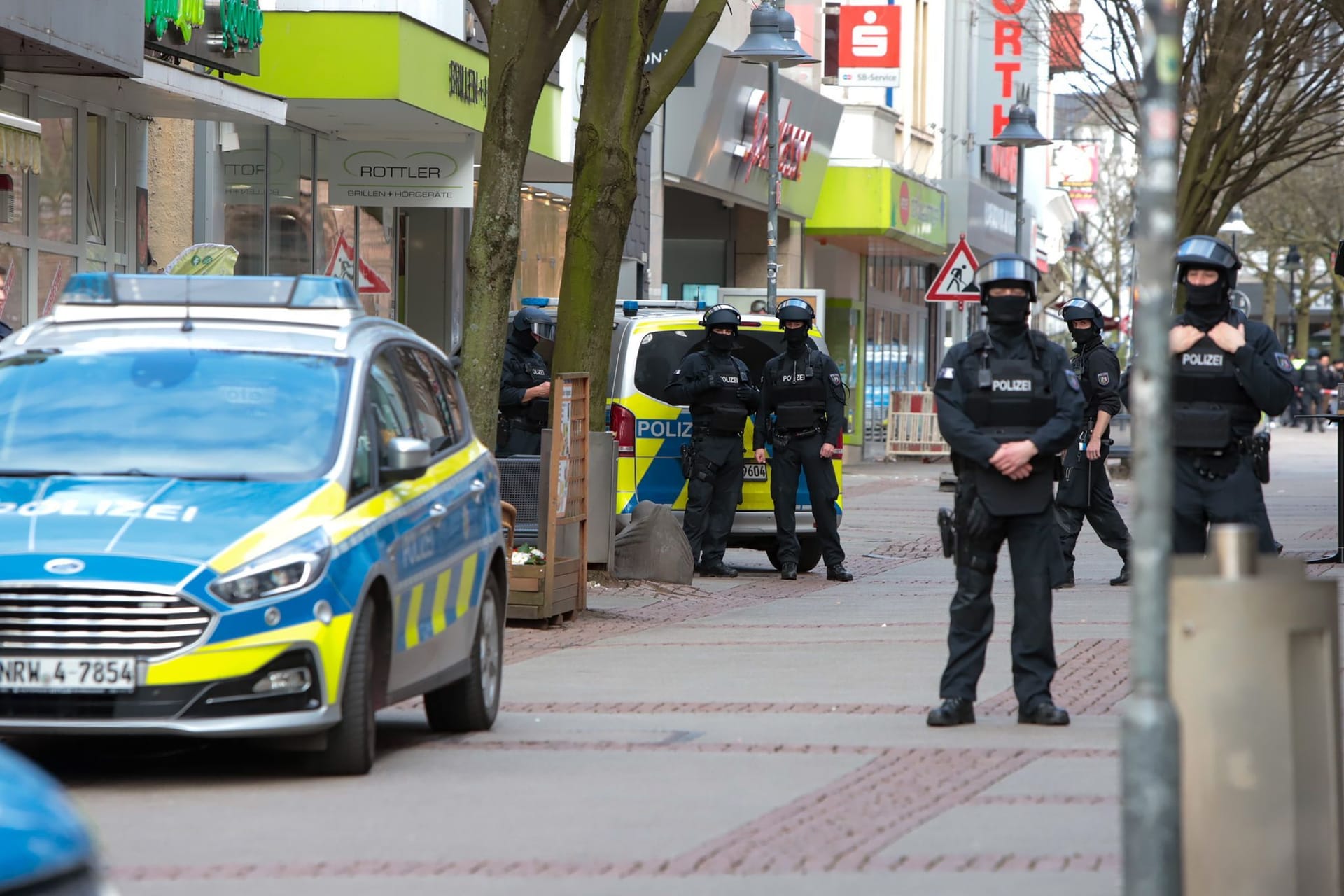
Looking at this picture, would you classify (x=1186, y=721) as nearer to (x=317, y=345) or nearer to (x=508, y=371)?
(x=317, y=345)

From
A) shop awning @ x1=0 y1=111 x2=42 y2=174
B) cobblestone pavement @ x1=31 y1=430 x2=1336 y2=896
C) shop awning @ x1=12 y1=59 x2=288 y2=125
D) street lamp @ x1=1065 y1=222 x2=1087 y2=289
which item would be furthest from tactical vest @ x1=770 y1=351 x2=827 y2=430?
street lamp @ x1=1065 y1=222 x2=1087 y2=289

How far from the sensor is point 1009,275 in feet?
31.9

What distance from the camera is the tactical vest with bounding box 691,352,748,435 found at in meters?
16.8

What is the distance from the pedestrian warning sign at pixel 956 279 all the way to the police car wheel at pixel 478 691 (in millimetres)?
18510

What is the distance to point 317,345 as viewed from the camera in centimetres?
908

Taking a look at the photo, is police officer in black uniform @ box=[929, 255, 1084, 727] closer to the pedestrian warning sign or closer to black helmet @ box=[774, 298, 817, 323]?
black helmet @ box=[774, 298, 817, 323]

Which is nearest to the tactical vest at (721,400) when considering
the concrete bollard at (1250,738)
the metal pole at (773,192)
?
the metal pole at (773,192)

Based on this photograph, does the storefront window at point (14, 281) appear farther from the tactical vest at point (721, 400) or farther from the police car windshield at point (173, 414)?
the police car windshield at point (173, 414)

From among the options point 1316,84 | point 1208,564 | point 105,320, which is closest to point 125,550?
point 105,320

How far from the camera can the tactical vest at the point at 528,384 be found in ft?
58.6

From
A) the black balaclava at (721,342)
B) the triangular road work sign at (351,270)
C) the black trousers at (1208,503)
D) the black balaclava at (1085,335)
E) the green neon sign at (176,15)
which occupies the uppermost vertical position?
the green neon sign at (176,15)

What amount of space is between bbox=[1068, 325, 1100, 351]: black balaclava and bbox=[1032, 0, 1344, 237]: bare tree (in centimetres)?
1130

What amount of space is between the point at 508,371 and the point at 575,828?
421 inches

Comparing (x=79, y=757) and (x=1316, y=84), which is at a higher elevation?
(x=1316, y=84)
